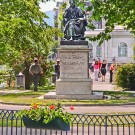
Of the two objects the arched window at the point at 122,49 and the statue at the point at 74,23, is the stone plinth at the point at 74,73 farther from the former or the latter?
the arched window at the point at 122,49

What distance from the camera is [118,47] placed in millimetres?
80562

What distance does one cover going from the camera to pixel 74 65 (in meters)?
21.0

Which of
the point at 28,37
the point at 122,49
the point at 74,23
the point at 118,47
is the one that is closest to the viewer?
the point at 74,23

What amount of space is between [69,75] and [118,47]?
60453 millimetres

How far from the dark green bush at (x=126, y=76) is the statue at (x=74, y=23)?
22.1 feet

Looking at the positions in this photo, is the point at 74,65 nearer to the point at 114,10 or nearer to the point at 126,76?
the point at 126,76

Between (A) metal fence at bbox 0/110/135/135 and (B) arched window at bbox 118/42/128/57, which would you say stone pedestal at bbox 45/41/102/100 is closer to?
(A) metal fence at bbox 0/110/135/135

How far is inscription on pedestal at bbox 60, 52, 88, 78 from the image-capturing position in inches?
826

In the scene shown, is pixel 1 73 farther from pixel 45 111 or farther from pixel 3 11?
pixel 45 111

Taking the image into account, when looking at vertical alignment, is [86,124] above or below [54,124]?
below

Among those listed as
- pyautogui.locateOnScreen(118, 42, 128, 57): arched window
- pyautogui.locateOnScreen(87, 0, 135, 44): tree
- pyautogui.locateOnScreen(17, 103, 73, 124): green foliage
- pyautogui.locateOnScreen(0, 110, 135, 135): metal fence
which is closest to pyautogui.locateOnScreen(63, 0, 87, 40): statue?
pyautogui.locateOnScreen(87, 0, 135, 44): tree

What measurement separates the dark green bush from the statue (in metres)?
6.75

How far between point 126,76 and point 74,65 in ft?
26.7

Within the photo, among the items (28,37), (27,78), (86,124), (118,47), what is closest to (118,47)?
(118,47)
